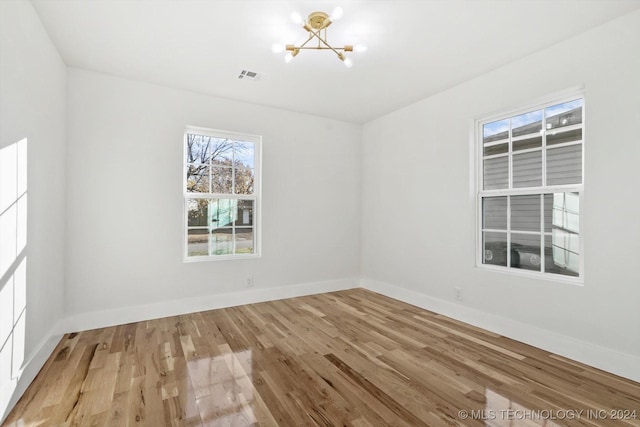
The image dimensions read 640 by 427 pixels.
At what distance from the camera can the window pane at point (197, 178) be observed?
12.7 feet

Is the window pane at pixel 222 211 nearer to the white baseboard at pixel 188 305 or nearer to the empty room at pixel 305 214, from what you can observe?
the empty room at pixel 305 214

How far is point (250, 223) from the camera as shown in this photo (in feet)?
14.2

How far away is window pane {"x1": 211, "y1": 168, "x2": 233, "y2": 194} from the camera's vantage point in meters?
4.04

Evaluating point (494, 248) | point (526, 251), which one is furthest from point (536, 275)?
point (494, 248)

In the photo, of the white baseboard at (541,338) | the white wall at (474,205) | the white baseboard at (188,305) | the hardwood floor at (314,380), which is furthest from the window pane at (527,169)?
the white baseboard at (188,305)

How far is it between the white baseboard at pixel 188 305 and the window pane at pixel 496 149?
9.06 ft

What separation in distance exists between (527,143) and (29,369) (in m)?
4.57

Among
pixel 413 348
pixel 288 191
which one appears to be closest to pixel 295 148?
pixel 288 191

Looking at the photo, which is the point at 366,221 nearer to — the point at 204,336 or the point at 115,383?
the point at 204,336

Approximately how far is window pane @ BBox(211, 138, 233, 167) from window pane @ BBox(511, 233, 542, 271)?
11.4ft

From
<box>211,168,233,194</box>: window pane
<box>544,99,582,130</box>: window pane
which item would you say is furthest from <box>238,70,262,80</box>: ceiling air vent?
<box>544,99,582,130</box>: window pane

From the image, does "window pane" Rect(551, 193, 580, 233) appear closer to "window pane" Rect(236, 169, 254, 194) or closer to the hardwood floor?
the hardwood floor

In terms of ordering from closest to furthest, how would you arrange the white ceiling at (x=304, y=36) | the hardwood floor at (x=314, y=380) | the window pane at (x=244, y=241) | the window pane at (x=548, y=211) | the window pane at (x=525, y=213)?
the hardwood floor at (x=314, y=380) < the white ceiling at (x=304, y=36) < the window pane at (x=548, y=211) < the window pane at (x=525, y=213) < the window pane at (x=244, y=241)

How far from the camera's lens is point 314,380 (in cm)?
226
